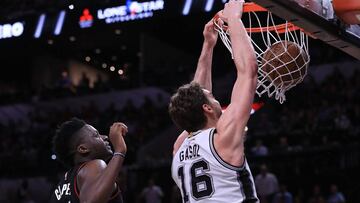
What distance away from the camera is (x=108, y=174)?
339 cm

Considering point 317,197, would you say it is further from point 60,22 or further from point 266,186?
point 60,22

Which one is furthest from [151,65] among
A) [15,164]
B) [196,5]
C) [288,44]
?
[288,44]

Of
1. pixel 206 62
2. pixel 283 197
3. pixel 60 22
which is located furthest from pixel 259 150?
pixel 206 62

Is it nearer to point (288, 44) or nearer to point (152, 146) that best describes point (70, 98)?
point (152, 146)

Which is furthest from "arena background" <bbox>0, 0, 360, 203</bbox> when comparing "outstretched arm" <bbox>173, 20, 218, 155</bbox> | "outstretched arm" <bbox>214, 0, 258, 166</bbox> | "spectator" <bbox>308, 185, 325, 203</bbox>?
"outstretched arm" <bbox>214, 0, 258, 166</bbox>

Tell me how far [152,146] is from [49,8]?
12.4ft

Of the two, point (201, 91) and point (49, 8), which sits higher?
point (49, 8)

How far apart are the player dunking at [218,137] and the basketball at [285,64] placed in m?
0.54

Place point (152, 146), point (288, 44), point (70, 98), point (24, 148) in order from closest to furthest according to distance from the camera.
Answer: point (288, 44)
point (152, 146)
point (24, 148)
point (70, 98)

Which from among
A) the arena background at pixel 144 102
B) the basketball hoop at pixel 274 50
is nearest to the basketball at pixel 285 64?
the basketball hoop at pixel 274 50

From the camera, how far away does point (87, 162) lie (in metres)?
3.62

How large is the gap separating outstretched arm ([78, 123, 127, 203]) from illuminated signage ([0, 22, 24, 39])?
12.2 m

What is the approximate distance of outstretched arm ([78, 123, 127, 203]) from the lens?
337 cm

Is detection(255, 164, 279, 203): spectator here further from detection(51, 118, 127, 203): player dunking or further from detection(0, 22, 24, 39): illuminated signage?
detection(0, 22, 24, 39): illuminated signage
